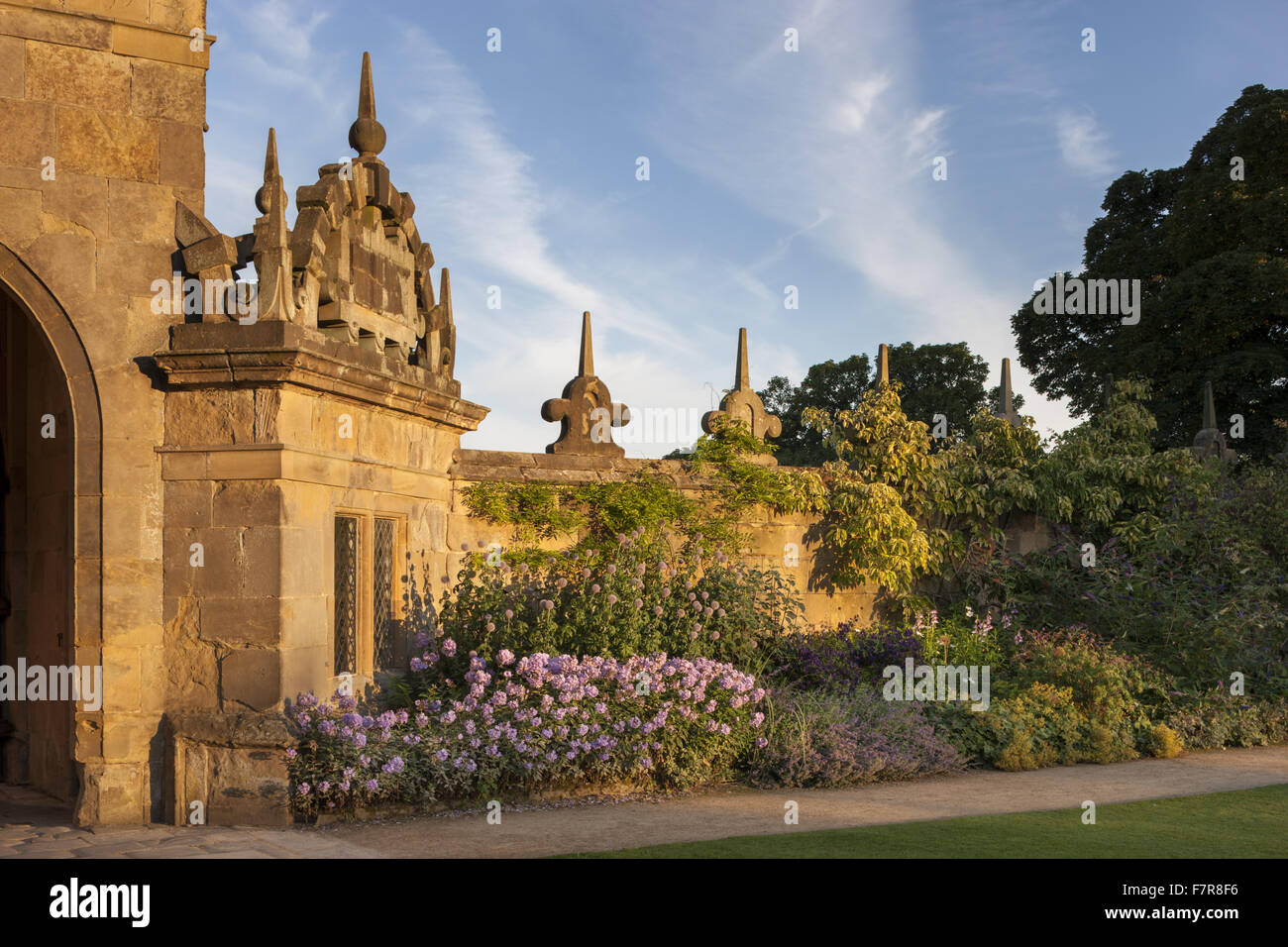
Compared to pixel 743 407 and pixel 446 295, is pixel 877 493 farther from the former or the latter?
pixel 446 295

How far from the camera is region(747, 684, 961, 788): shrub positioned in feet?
25.5

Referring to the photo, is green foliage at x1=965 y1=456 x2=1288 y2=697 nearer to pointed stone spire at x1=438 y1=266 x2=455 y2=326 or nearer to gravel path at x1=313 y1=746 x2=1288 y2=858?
gravel path at x1=313 y1=746 x2=1288 y2=858

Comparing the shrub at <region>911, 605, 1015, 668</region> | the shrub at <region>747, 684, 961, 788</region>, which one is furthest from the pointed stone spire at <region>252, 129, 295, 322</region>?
the shrub at <region>911, 605, 1015, 668</region>

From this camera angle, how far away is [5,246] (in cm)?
685

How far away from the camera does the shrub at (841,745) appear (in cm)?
776

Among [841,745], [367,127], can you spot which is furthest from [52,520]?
[841,745]

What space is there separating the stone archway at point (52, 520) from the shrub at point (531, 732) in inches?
56.8

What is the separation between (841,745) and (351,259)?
16.3 ft

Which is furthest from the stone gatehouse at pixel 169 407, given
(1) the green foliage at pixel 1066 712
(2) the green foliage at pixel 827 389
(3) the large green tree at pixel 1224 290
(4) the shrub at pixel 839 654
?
(2) the green foliage at pixel 827 389

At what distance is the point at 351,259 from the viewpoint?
26.8 feet

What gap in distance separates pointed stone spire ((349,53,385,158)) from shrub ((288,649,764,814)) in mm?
3865

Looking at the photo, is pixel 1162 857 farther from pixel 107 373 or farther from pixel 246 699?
pixel 107 373
